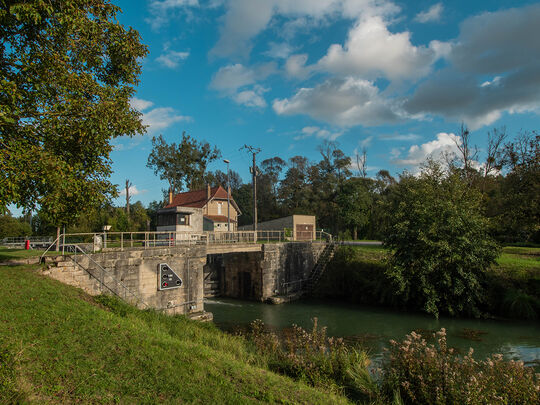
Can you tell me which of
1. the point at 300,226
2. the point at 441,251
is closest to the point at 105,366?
the point at 441,251

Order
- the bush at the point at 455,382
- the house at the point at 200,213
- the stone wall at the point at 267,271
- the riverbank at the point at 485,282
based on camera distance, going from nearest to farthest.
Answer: the bush at the point at 455,382, the riverbank at the point at 485,282, the stone wall at the point at 267,271, the house at the point at 200,213

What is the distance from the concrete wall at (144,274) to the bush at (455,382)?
1217 centimetres

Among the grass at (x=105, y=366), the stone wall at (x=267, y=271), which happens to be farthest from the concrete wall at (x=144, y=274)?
the stone wall at (x=267, y=271)

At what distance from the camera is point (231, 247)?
22.7 m

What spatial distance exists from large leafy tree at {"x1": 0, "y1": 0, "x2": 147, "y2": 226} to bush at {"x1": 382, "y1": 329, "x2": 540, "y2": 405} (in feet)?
30.6

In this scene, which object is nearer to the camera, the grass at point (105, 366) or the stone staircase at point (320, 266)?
the grass at point (105, 366)

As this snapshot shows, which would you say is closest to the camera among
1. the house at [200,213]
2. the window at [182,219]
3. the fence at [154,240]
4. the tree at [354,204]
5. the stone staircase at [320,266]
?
the fence at [154,240]

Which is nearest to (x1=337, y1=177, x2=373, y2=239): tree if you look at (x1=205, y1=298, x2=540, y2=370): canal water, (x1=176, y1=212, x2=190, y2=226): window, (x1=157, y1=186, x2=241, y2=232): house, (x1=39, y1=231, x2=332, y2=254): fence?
(x1=157, y1=186, x2=241, y2=232): house

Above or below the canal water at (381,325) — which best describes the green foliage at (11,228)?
above

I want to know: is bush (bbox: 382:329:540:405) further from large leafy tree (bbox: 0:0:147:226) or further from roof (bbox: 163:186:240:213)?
roof (bbox: 163:186:240:213)

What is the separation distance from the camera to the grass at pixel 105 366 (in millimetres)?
5641

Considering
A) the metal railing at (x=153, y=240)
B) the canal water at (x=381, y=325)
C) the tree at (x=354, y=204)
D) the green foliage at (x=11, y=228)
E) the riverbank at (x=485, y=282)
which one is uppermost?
the tree at (x=354, y=204)

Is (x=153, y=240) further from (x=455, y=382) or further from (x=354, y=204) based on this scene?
(x=354, y=204)

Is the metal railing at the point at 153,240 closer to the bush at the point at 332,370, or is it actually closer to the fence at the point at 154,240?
the fence at the point at 154,240
